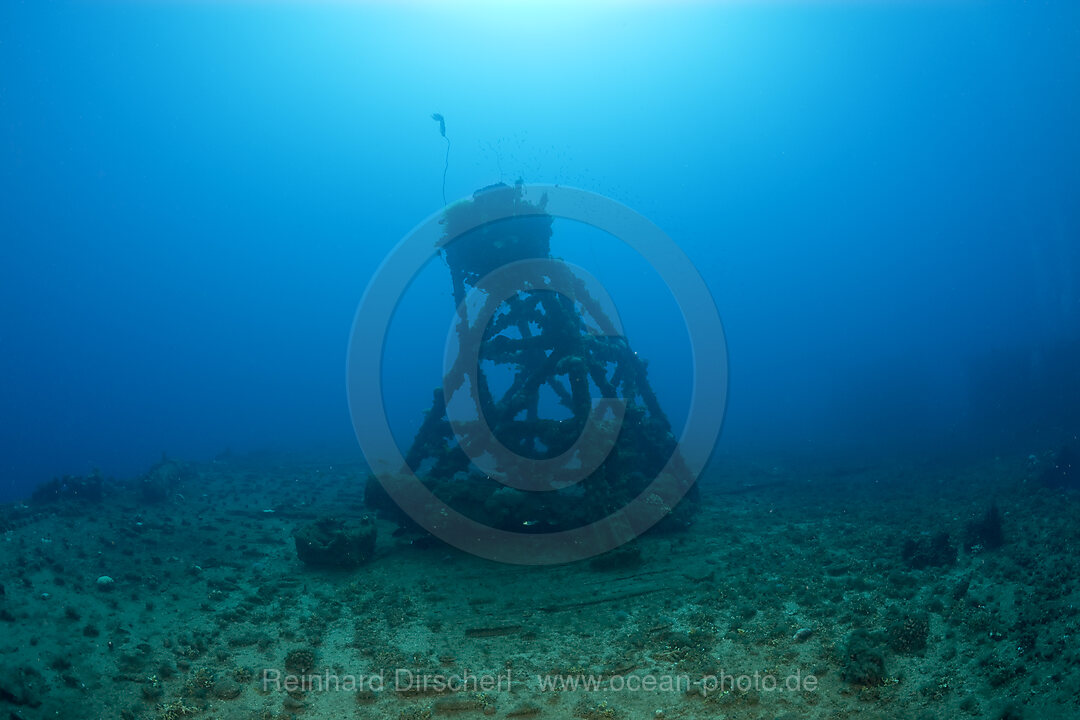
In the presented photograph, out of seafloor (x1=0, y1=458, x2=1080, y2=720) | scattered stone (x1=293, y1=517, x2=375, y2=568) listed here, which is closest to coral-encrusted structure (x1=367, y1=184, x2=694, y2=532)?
seafloor (x1=0, y1=458, x2=1080, y2=720)

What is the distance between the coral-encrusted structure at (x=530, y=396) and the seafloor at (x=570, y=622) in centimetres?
208

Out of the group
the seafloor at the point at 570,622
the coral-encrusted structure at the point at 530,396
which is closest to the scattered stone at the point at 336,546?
the seafloor at the point at 570,622

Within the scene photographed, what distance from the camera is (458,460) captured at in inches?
694

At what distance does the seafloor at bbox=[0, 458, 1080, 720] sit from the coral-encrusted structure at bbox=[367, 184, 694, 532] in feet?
6.82

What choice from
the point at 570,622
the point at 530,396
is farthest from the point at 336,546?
the point at 530,396

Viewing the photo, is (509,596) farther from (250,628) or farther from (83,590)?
(83,590)

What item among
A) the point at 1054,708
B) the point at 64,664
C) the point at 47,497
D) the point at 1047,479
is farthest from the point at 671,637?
the point at 47,497

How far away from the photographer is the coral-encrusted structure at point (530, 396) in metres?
15.4

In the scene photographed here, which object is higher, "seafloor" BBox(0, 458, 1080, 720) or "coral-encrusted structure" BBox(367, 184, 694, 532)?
"coral-encrusted structure" BBox(367, 184, 694, 532)

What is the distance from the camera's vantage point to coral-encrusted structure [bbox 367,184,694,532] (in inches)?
607

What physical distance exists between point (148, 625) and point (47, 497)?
1496 centimetres

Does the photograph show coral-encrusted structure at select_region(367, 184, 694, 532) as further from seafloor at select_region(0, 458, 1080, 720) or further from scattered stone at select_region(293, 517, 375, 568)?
scattered stone at select_region(293, 517, 375, 568)

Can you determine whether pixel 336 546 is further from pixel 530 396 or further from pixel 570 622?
pixel 530 396

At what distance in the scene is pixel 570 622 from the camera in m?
10.3
